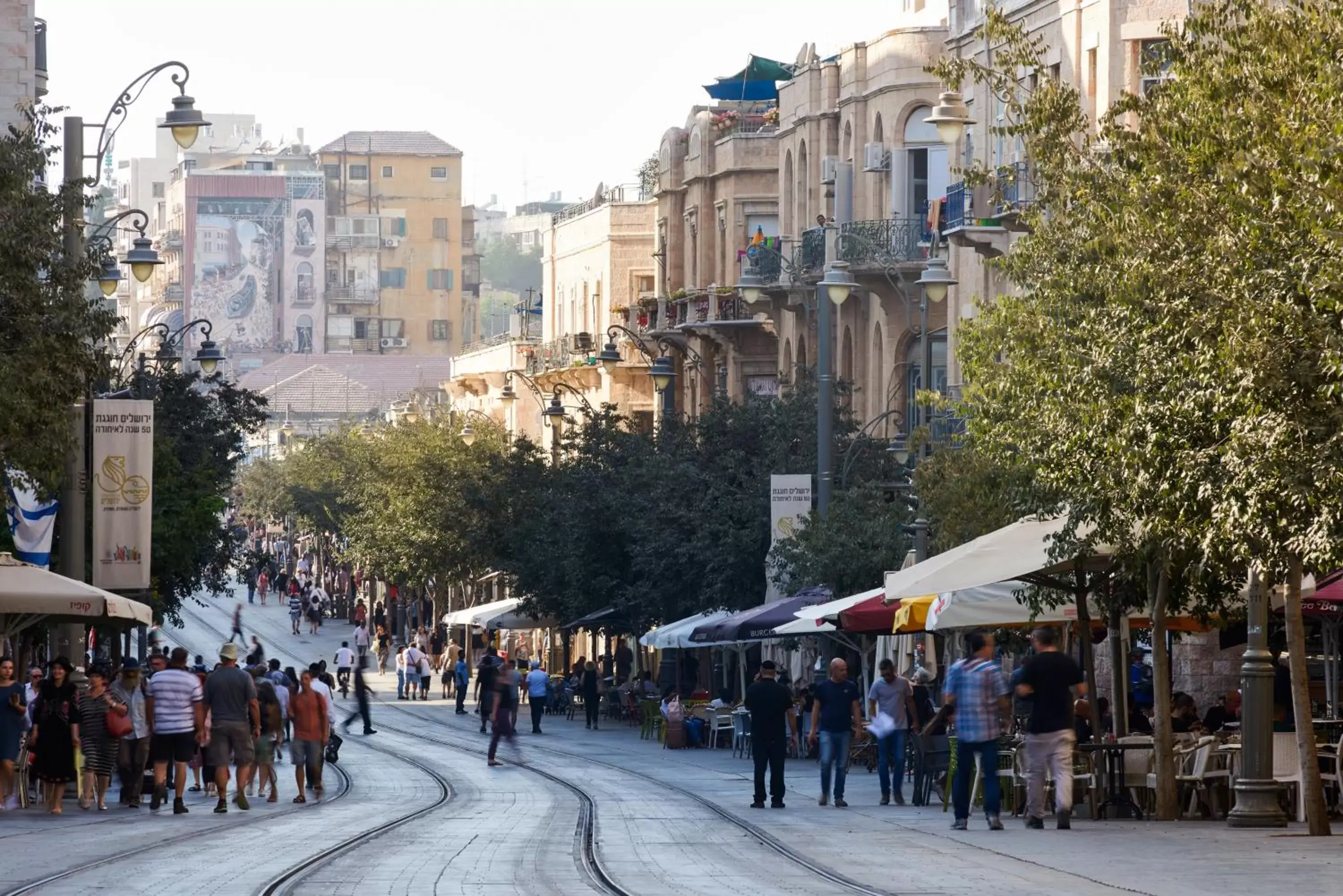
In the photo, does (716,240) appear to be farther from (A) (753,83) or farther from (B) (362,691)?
(B) (362,691)

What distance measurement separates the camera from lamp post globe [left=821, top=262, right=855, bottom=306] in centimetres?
3750

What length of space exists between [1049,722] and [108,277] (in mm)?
14008

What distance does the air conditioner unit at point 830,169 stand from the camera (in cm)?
5656

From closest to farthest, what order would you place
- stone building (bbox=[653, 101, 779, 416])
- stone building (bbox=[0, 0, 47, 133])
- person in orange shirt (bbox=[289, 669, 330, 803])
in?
person in orange shirt (bbox=[289, 669, 330, 803]), stone building (bbox=[0, 0, 47, 133]), stone building (bbox=[653, 101, 779, 416])

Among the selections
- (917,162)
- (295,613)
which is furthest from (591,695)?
(295,613)

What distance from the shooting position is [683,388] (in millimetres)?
74312

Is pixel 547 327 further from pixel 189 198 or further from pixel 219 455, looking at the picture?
pixel 189 198

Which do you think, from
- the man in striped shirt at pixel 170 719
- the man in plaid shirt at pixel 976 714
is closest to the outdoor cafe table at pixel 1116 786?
the man in plaid shirt at pixel 976 714

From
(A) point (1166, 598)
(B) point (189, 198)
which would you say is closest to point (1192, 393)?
(A) point (1166, 598)

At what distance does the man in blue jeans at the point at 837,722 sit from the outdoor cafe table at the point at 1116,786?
9.31 feet

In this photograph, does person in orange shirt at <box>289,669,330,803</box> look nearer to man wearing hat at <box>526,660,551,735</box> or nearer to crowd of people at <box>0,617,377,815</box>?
crowd of people at <box>0,617,377,815</box>

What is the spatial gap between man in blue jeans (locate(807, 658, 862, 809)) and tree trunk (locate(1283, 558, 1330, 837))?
573 cm

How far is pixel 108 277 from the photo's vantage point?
30172 millimetres

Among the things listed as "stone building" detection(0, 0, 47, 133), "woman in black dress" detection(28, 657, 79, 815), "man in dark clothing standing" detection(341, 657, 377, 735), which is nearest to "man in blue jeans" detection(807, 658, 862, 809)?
"woman in black dress" detection(28, 657, 79, 815)
